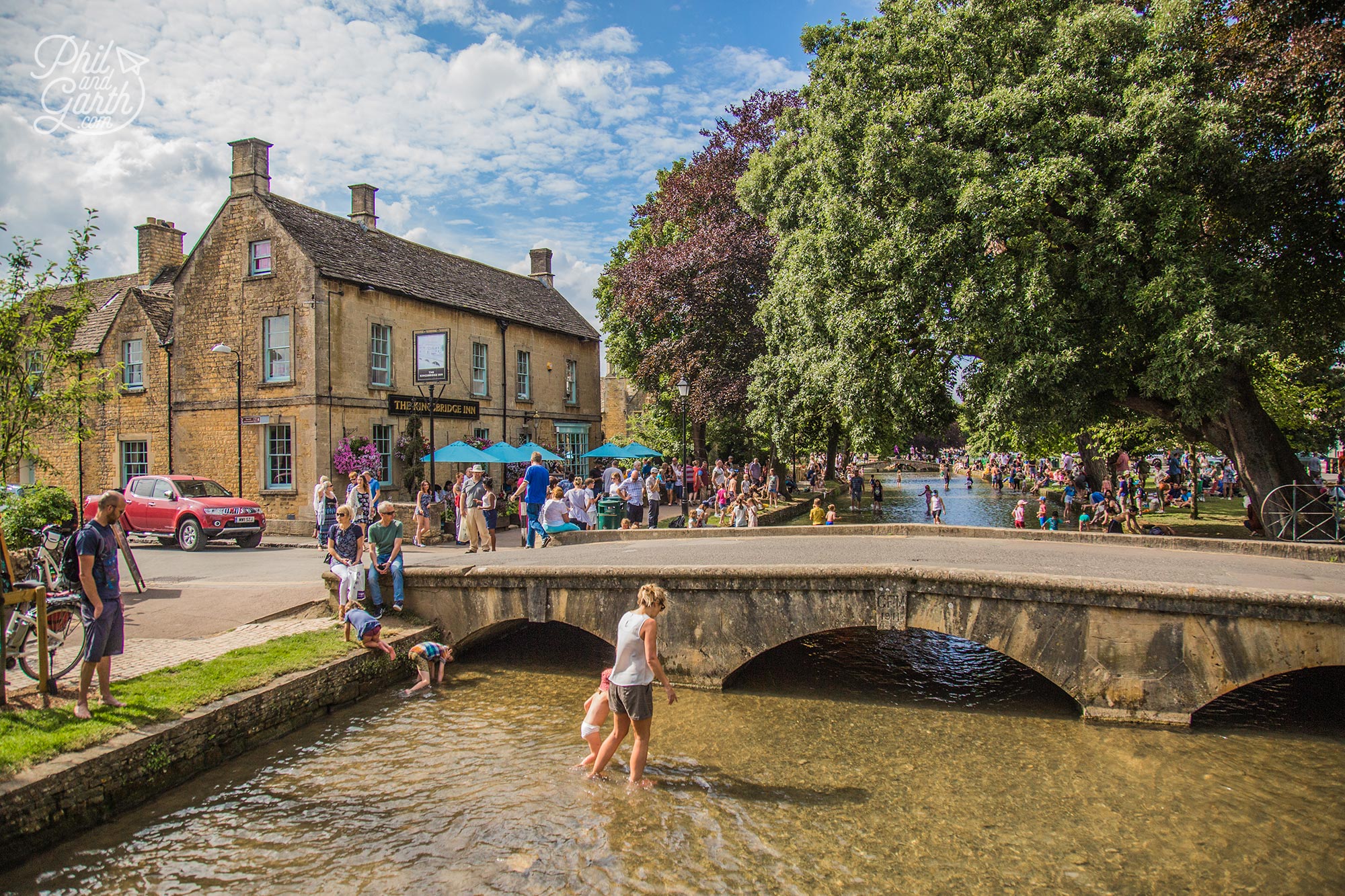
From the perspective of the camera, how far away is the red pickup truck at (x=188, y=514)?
17969 millimetres

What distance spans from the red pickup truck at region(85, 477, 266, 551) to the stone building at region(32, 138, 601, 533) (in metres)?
2.68

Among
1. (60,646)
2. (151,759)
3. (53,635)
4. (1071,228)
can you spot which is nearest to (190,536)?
(53,635)

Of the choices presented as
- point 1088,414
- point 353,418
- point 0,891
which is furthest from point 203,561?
point 1088,414

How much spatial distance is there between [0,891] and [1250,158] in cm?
1898

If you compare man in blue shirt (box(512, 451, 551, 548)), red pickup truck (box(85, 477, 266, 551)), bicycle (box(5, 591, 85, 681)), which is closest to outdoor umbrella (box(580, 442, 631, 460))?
red pickup truck (box(85, 477, 266, 551))

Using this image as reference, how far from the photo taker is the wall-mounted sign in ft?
72.3

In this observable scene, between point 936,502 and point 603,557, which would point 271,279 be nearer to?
point 603,557

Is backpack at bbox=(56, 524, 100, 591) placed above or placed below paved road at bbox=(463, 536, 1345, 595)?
above

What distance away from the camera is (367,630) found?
9.49 m

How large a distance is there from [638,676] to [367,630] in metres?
4.54

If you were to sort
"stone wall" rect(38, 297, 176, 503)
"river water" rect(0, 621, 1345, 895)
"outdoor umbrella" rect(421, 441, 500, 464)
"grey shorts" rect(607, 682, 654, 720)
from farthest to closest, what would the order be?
1. "stone wall" rect(38, 297, 176, 503)
2. "outdoor umbrella" rect(421, 441, 500, 464)
3. "grey shorts" rect(607, 682, 654, 720)
4. "river water" rect(0, 621, 1345, 895)

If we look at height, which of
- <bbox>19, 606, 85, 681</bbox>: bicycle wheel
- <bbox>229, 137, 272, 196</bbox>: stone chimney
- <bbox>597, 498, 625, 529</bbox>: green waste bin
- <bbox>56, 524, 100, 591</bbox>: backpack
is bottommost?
<bbox>19, 606, 85, 681</bbox>: bicycle wheel

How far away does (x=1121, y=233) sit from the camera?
42.3ft

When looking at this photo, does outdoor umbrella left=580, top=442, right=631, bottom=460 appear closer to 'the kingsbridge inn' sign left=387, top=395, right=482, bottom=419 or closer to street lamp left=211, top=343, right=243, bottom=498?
'the kingsbridge inn' sign left=387, top=395, right=482, bottom=419
